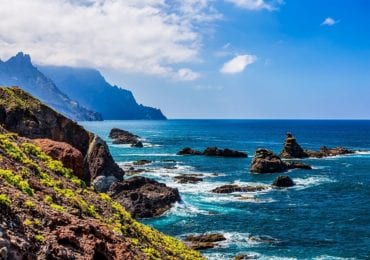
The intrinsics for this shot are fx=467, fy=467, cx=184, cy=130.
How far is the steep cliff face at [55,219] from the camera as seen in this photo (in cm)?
1082

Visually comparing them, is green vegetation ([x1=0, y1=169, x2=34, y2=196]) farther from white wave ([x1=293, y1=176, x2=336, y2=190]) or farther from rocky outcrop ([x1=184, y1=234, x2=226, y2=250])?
white wave ([x1=293, y1=176, x2=336, y2=190])

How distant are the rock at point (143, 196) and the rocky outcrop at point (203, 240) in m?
12.4

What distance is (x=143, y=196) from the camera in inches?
2475

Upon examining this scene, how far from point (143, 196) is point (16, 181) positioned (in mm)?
49130

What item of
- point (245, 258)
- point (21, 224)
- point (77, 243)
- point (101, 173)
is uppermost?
point (21, 224)

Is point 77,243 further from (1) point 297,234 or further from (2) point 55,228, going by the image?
(1) point 297,234

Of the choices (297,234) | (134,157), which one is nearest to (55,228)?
(297,234)

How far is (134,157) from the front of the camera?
420ft

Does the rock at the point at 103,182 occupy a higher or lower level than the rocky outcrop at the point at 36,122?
lower

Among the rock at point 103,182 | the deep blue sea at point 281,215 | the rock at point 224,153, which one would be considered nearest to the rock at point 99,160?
the rock at point 103,182

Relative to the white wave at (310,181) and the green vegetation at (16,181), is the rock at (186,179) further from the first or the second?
the green vegetation at (16,181)

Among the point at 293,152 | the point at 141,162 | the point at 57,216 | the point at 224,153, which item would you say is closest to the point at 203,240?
the point at 57,216

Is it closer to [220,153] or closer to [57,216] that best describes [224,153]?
[220,153]

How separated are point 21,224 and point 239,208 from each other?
5518 centimetres
